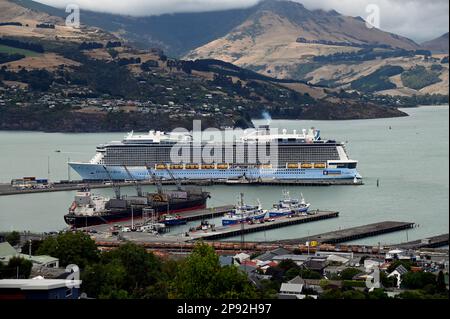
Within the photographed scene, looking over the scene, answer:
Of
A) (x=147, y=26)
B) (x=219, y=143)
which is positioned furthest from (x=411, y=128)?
(x=147, y=26)

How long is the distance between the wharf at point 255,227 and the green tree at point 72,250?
3.93 metres

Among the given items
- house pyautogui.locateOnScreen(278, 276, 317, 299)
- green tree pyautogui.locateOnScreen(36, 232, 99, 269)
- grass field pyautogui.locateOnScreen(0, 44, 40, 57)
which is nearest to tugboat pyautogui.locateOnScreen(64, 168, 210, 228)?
green tree pyautogui.locateOnScreen(36, 232, 99, 269)

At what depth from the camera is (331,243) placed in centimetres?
1173

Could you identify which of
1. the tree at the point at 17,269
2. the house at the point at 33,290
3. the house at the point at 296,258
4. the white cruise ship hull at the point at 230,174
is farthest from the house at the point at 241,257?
the white cruise ship hull at the point at 230,174

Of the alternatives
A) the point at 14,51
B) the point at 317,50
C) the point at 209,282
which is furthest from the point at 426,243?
the point at 317,50

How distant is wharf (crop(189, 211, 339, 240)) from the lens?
40.7 feet

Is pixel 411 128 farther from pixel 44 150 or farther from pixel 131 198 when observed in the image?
pixel 131 198

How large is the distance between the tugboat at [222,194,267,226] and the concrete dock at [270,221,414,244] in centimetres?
144

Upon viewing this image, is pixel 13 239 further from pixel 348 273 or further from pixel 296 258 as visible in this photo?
pixel 348 273

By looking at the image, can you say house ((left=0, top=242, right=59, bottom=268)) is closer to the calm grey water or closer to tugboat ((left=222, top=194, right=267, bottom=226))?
the calm grey water

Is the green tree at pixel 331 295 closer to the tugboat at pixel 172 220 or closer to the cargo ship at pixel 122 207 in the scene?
the tugboat at pixel 172 220

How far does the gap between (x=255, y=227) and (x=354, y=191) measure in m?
5.43
